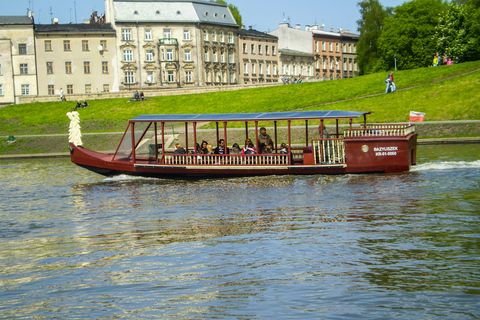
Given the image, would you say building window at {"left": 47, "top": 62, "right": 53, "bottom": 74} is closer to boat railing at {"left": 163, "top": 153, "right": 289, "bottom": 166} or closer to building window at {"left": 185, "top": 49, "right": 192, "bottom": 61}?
building window at {"left": 185, "top": 49, "right": 192, "bottom": 61}

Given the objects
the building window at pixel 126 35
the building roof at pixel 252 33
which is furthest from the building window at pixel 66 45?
the building roof at pixel 252 33

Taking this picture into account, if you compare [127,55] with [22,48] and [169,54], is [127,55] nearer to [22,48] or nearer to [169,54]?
[169,54]

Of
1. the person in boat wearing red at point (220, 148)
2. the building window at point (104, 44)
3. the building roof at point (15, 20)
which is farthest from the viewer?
the building window at point (104, 44)

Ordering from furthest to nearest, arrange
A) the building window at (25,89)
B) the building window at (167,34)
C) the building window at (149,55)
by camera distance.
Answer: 1. the building window at (167,34)
2. the building window at (149,55)
3. the building window at (25,89)

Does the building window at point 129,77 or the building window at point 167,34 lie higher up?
the building window at point 167,34

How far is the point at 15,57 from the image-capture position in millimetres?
87688

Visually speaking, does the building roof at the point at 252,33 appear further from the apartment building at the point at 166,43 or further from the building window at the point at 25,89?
the building window at the point at 25,89

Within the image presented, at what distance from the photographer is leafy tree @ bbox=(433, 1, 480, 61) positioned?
78.4m

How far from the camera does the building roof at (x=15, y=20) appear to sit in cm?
8754

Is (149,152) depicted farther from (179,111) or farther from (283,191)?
(179,111)

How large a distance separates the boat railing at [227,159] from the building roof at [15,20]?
68749 mm

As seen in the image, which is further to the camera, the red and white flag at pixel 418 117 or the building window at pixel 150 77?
the building window at pixel 150 77

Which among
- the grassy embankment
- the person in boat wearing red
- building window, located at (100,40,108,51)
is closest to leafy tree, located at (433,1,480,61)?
the grassy embankment

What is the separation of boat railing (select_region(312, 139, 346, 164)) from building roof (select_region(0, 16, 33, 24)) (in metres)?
72.7
